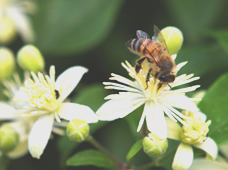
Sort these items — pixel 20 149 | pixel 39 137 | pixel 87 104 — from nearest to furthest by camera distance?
pixel 39 137 → pixel 20 149 → pixel 87 104

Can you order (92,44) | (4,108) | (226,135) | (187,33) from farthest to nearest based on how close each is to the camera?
(187,33), (92,44), (4,108), (226,135)

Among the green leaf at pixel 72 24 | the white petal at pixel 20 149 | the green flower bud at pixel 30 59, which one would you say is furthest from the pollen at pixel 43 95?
the green leaf at pixel 72 24

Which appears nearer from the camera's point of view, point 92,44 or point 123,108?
point 123,108

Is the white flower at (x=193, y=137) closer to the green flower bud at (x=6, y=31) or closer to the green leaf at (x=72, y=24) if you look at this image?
the green leaf at (x=72, y=24)

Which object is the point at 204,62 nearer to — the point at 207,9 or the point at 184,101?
the point at 207,9

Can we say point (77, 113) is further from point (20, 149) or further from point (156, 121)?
point (20, 149)

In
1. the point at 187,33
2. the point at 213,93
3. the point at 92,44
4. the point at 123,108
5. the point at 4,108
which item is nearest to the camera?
the point at 123,108

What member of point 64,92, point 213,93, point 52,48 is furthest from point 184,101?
point 52,48

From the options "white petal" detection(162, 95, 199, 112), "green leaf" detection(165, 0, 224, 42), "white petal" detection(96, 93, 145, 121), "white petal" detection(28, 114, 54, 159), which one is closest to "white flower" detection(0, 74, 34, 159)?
"white petal" detection(28, 114, 54, 159)

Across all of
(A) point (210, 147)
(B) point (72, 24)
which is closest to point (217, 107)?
(A) point (210, 147)
